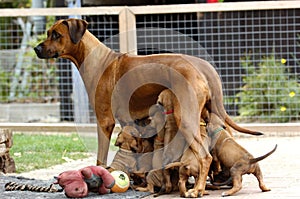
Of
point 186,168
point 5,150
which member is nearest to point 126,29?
point 5,150

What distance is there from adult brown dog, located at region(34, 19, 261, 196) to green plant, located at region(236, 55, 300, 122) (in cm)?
497

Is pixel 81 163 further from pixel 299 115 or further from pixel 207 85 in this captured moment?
pixel 299 115

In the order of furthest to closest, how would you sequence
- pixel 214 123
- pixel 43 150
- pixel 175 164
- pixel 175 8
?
pixel 175 8 < pixel 43 150 < pixel 214 123 < pixel 175 164

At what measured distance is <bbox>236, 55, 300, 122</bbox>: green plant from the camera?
11.4 m

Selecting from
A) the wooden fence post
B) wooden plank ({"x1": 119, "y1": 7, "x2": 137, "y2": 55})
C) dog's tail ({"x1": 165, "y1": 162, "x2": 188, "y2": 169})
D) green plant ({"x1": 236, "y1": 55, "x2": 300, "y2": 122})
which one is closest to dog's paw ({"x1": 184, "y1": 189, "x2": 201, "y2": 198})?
dog's tail ({"x1": 165, "y1": 162, "x2": 188, "y2": 169})

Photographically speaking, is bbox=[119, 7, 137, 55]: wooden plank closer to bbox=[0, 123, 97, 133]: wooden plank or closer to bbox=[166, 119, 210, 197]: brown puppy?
bbox=[0, 123, 97, 133]: wooden plank

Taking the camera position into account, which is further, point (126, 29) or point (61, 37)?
point (126, 29)

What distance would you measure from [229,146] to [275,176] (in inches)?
39.8

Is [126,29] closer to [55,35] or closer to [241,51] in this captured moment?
[241,51]

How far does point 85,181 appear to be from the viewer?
6.07 m

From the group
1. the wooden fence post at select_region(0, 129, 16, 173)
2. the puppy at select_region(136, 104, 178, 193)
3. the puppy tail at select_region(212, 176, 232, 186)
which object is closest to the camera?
the puppy tail at select_region(212, 176, 232, 186)

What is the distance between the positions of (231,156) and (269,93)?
5667mm

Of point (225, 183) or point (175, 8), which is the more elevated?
point (175, 8)

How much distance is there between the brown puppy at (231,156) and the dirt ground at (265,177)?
0.42 ft
